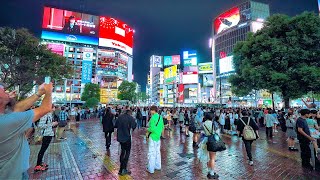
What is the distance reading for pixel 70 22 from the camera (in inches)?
3324

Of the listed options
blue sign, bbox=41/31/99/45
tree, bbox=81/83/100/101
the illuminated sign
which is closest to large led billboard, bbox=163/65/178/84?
the illuminated sign

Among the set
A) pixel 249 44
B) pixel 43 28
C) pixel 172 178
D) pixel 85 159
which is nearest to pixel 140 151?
pixel 85 159

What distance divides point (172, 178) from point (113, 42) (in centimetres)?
9257

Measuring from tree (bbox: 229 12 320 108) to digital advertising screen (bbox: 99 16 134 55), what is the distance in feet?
260

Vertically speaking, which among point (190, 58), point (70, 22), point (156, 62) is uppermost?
point (70, 22)

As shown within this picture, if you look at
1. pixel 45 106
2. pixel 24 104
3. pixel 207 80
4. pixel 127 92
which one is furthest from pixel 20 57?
pixel 207 80

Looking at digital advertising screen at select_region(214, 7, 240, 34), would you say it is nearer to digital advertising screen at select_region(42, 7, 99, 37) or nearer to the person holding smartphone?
digital advertising screen at select_region(42, 7, 99, 37)

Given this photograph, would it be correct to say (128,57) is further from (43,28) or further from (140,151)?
(140,151)

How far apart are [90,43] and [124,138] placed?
89171 mm

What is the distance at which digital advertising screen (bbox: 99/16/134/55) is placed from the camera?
8928cm

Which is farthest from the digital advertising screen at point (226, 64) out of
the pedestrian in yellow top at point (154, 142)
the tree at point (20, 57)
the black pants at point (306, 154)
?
the pedestrian in yellow top at point (154, 142)

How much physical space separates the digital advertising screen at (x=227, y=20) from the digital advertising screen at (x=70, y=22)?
51059mm

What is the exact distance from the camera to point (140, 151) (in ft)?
29.0

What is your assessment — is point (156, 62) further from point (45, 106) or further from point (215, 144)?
point (45, 106)
